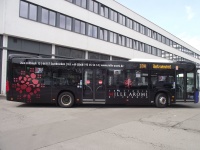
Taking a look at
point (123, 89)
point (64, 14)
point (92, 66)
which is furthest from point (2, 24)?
point (123, 89)

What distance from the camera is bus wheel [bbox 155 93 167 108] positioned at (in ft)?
49.6

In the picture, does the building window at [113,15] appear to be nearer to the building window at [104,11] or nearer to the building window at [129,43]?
the building window at [104,11]

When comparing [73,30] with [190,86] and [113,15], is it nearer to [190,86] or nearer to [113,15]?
[113,15]

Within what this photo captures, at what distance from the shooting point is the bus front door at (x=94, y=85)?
47.2 feet

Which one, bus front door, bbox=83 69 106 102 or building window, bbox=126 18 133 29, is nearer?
bus front door, bbox=83 69 106 102

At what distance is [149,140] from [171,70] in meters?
8.79

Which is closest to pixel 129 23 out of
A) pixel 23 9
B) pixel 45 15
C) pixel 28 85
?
pixel 45 15

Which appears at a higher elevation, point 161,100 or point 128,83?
point 128,83

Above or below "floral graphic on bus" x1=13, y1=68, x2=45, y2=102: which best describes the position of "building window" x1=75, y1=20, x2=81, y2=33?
above

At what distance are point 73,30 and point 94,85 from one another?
50.8 ft

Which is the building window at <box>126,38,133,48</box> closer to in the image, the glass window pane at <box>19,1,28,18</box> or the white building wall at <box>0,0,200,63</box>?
the white building wall at <box>0,0,200,63</box>

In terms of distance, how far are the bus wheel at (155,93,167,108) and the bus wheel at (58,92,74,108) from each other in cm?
503

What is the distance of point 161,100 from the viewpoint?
1516 cm

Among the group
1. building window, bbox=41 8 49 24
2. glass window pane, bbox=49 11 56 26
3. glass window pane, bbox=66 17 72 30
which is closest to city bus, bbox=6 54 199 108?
building window, bbox=41 8 49 24
